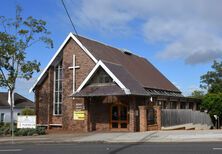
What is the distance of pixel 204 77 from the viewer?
212ft

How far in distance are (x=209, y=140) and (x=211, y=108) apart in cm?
2051

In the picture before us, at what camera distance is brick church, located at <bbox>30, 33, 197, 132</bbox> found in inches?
1186

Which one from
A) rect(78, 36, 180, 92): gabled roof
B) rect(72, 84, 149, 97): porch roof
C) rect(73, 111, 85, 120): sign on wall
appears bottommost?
rect(73, 111, 85, 120): sign on wall

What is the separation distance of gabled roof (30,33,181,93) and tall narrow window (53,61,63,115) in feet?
2.73

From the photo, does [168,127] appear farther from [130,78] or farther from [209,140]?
[209,140]

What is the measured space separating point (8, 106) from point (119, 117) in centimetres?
3669

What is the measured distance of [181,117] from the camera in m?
35.8

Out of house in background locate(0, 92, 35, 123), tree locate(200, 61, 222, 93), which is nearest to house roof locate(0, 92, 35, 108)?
house in background locate(0, 92, 35, 123)

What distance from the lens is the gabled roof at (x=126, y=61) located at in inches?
1317

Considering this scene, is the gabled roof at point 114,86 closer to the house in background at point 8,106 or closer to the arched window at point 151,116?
the arched window at point 151,116

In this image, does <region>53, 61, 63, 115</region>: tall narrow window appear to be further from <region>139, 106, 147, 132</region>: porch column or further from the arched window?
<region>139, 106, 147, 132</region>: porch column

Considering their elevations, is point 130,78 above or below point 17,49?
below

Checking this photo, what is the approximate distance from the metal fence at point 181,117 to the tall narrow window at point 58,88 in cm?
860

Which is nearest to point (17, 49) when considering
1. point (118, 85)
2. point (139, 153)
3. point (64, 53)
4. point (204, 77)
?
point (64, 53)
